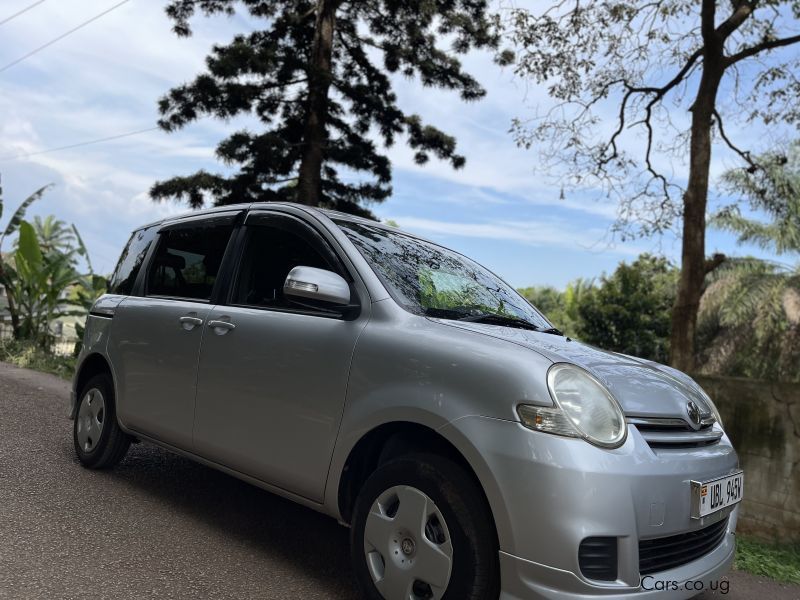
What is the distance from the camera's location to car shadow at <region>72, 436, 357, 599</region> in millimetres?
3234

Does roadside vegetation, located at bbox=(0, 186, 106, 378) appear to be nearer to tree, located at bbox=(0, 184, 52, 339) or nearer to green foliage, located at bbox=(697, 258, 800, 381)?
tree, located at bbox=(0, 184, 52, 339)

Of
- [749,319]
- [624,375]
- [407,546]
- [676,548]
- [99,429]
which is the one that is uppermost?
[749,319]

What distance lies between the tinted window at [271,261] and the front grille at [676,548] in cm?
183

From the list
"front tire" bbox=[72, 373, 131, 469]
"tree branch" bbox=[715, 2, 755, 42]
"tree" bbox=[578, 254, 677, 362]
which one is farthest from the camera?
"tree" bbox=[578, 254, 677, 362]

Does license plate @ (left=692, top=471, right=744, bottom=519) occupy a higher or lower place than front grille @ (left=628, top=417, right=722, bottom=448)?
lower

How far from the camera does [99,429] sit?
4.45 m

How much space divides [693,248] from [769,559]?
12.7ft

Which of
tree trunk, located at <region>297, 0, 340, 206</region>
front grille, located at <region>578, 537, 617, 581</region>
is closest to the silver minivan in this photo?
front grille, located at <region>578, 537, 617, 581</region>

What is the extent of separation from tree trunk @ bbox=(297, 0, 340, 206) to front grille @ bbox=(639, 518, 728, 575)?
10508mm

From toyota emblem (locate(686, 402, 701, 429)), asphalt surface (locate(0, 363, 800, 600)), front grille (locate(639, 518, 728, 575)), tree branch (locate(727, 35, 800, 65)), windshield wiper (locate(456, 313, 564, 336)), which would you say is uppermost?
tree branch (locate(727, 35, 800, 65))

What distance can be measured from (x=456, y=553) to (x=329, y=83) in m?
11.7

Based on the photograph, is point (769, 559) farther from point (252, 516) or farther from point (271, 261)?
point (271, 261)

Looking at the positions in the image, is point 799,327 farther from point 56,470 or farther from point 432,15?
point 56,470

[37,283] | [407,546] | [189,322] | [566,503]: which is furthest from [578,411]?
[37,283]
